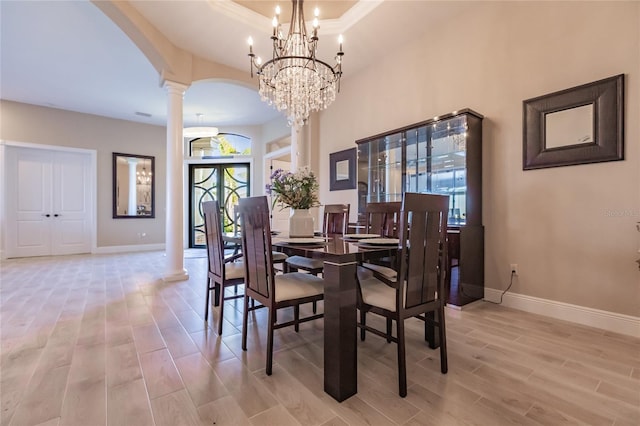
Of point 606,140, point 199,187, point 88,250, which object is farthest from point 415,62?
point 88,250

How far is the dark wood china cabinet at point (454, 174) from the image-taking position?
2850 mm

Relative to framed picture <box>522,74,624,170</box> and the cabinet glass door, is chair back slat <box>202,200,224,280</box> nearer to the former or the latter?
the cabinet glass door

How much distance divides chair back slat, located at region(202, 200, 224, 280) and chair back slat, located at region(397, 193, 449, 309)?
143 centimetres

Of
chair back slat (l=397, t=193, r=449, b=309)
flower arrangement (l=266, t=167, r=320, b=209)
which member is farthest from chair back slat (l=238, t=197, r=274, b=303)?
chair back slat (l=397, t=193, r=449, b=309)

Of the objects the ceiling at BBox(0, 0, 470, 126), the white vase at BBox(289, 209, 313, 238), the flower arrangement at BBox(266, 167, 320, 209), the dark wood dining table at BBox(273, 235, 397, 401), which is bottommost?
the dark wood dining table at BBox(273, 235, 397, 401)

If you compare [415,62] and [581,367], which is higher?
[415,62]

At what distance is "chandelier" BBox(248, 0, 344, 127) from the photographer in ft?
9.21

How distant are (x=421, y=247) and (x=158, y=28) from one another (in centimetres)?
389

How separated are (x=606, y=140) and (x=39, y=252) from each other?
8.97 meters

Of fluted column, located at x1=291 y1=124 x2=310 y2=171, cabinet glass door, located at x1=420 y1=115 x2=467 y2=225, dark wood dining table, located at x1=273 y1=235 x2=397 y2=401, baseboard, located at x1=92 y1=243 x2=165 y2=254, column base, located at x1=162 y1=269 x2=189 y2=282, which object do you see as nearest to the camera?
dark wood dining table, located at x1=273 y1=235 x2=397 y2=401

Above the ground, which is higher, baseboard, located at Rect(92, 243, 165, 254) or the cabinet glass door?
the cabinet glass door

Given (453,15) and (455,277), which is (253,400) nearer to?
(455,277)

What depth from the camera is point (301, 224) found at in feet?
7.45

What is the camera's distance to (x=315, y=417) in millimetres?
1332
